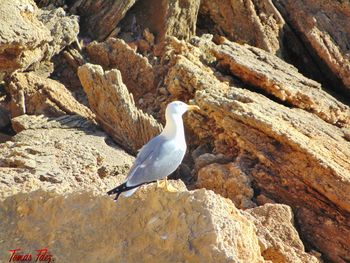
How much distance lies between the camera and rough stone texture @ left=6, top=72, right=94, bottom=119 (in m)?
11.6

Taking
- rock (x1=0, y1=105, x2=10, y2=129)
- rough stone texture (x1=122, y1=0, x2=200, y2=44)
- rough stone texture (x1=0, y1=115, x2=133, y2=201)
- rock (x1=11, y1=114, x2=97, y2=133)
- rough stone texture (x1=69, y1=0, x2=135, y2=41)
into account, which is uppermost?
rough stone texture (x1=122, y1=0, x2=200, y2=44)

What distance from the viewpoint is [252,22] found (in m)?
14.3

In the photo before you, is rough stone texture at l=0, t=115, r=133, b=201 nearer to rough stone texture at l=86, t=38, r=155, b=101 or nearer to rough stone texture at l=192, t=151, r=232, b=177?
rough stone texture at l=192, t=151, r=232, b=177

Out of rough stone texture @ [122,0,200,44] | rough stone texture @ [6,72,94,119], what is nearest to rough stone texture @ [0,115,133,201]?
rough stone texture @ [6,72,94,119]

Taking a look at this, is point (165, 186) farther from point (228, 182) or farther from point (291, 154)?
point (291, 154)

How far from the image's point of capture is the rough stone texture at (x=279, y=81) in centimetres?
1162

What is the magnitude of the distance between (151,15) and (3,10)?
4167 mm

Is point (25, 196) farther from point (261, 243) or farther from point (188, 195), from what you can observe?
point (261, 243)

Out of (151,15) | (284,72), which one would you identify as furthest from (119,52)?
(284,72)

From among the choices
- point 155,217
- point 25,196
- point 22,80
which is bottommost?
point 22,80

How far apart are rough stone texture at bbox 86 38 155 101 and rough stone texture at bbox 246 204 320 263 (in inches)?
174

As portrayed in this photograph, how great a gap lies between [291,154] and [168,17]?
189 inches

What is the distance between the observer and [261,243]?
764cm

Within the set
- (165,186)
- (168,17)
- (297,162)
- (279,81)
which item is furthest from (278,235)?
(168,17)
